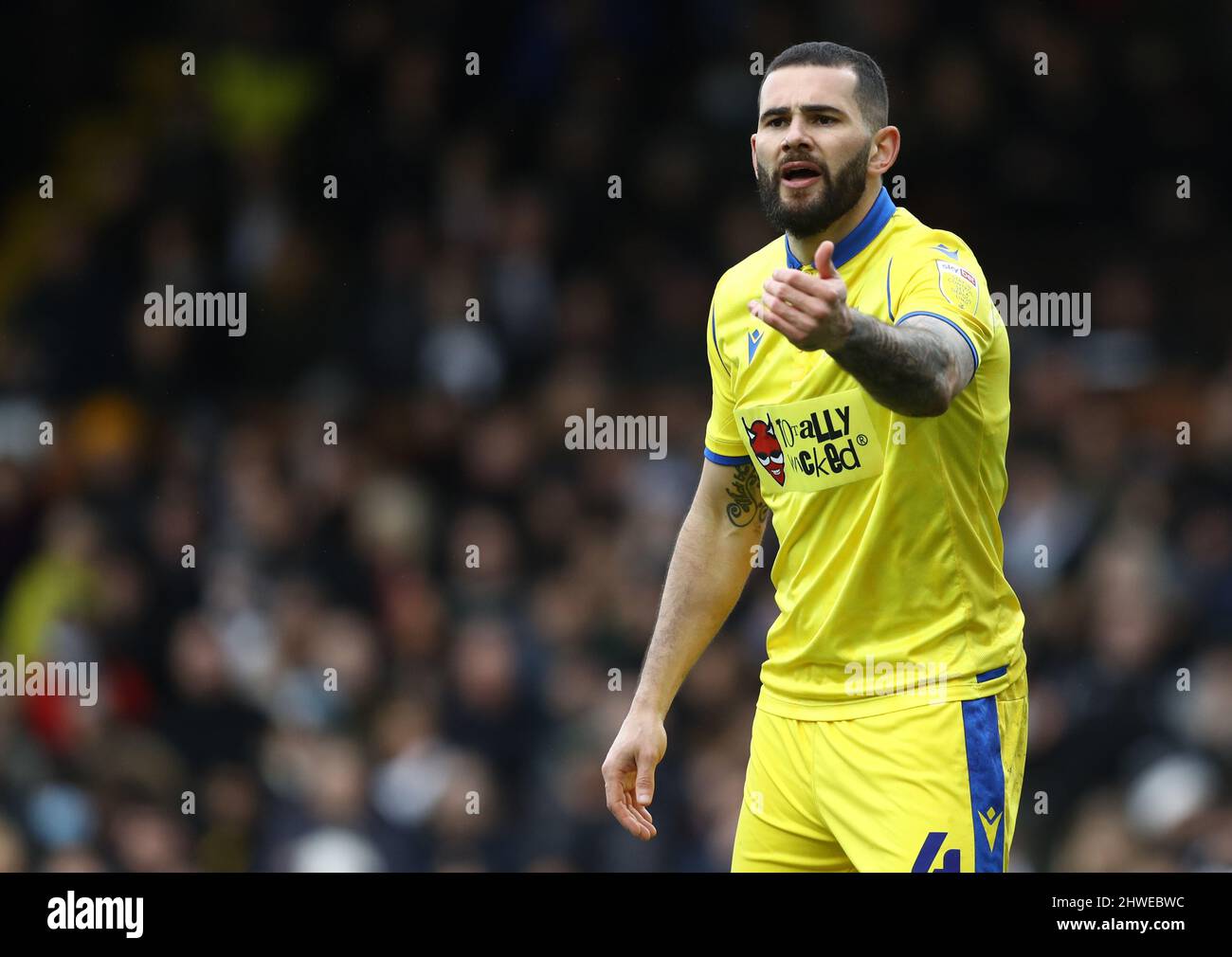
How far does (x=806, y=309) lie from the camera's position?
9.95 feet

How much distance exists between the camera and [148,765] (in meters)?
7.91

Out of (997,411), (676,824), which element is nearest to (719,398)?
(997,411)

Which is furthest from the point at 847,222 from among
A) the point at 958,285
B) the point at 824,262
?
the point at 824,262

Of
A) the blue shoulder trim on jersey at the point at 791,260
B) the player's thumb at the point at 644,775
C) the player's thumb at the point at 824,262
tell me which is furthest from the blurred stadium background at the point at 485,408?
the player's thumb at the point at 824,262

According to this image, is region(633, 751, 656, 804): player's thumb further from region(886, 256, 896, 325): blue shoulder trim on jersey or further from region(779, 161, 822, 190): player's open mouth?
region(779, 161, 822, 190): player's open mouth

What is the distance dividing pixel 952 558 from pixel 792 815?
647 millimetres

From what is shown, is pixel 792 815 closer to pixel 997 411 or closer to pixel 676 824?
pixel 997 411

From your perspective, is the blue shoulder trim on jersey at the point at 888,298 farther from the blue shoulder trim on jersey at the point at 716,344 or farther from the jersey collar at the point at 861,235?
the blue shoulder trim on jersey at the point at 716,344

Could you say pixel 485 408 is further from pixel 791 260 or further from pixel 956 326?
pixel 956 326

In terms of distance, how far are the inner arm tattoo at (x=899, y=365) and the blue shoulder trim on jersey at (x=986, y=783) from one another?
718 mm

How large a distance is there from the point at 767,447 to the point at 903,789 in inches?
30.8

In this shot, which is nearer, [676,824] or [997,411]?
[997,411]

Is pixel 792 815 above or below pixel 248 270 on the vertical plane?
below

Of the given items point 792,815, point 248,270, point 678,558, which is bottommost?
point 792,815
